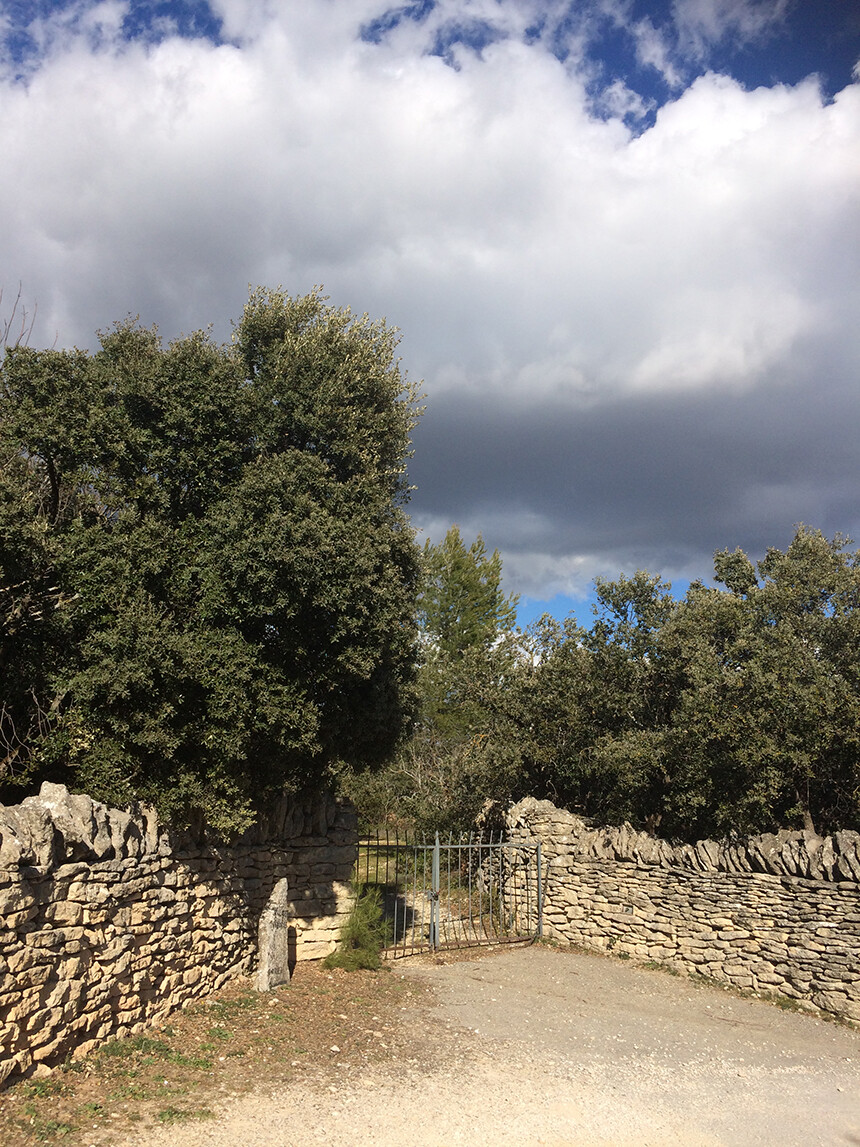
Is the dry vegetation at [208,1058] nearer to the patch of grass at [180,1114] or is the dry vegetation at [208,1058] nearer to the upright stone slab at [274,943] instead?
the patch of grass at [180,1114]

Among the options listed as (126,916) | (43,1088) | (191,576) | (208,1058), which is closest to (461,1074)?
(208,1058)

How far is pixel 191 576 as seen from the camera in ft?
30.0

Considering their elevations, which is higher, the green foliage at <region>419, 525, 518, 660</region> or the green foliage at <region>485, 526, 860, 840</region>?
the green foliage at <region>419, 525, 518, 660</region>

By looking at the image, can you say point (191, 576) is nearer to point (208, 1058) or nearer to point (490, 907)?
A: point (208, 1058)

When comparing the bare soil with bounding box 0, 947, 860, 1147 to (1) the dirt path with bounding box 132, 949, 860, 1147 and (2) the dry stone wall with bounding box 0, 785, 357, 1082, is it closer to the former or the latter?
(1) the dirt path with bounding box 132, 949, 860, 1147

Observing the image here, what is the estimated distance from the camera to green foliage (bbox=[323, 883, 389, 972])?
10547 mm

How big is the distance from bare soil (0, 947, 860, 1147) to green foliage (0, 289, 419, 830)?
244 cm

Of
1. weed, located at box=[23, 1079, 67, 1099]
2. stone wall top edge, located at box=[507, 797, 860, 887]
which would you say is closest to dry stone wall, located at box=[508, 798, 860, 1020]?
stone wall top edge, located at box=[507, 797, 860, 887]

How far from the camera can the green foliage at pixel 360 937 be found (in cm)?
1055

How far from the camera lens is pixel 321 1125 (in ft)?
19.4

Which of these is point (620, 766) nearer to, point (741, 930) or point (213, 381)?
point (741, 930)

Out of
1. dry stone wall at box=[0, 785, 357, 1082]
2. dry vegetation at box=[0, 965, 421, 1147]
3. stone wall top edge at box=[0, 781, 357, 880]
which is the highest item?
stone wall top edge at box=[0, 781, 357, 880]

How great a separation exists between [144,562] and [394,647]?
11.5 ft

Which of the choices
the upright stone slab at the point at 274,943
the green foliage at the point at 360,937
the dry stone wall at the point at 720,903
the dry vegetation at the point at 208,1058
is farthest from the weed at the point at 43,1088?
the dry stone wall at the point at 720,903
